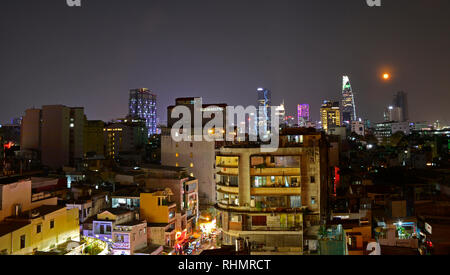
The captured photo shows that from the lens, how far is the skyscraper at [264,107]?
69125 mm

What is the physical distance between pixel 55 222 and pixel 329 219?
37.8 ft

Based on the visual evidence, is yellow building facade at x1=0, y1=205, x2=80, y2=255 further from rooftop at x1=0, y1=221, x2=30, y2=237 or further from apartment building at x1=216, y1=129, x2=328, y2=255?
apartment building at x1=216, y1=129, x2=328, y2=255

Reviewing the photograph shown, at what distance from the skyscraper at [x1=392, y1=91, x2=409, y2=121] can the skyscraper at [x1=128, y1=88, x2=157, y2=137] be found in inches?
2520

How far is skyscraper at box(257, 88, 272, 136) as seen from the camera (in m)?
69.1

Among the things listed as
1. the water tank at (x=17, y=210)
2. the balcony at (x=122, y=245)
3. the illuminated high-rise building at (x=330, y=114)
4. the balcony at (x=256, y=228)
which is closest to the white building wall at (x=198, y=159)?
the balcony at (x=256, y=228)

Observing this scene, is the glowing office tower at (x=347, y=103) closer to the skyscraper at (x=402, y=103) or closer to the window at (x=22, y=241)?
the skyscraper at (x=402, y=103)

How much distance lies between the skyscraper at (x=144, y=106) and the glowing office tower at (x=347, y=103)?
2228 inches

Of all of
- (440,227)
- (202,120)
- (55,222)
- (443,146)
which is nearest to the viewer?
(55,222)

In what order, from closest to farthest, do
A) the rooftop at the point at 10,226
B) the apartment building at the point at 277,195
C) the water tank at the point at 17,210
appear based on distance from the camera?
1. the rooftop at the point at 10,226
2. the water tank at the point at 17,210
3. the apartment building at the point at 277,195

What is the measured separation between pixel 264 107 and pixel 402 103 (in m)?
37.7

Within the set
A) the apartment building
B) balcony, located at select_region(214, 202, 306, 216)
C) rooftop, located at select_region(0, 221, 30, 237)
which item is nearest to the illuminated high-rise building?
the apartment building
